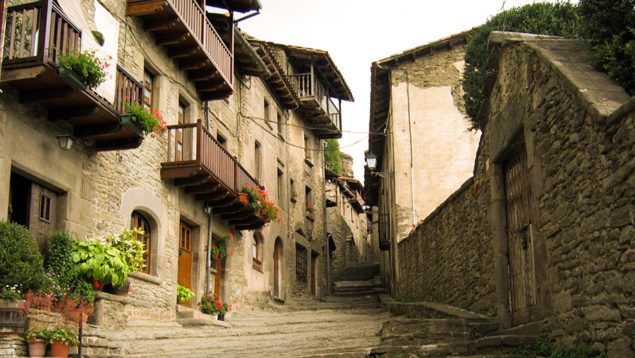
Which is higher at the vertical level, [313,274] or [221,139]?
[221,139]

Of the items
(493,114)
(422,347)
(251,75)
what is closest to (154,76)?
(251,75)

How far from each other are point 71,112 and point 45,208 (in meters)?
1.45

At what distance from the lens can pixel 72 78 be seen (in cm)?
974

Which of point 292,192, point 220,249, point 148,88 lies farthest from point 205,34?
point 292,192

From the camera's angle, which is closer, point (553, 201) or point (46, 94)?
point (553, 201)

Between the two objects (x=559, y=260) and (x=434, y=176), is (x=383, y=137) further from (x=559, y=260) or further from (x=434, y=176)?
(x=559, y=260)

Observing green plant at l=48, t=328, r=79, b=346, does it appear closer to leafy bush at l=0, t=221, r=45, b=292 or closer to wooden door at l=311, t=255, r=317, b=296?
leafy bush at l=0, t=221, r=45, b=292

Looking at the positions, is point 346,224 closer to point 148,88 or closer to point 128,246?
point 148,88

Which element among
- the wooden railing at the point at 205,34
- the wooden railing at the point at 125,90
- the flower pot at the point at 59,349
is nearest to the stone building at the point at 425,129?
the wooden railing at the point at 205,34

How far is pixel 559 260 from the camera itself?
25.4 feet

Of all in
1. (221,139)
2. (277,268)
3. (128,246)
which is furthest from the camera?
(277,268)

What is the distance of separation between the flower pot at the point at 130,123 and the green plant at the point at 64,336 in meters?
3.91

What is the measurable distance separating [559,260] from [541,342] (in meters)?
0.97

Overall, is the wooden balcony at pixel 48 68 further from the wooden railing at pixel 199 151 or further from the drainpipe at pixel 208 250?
the drainpipe at pixel 208 250
